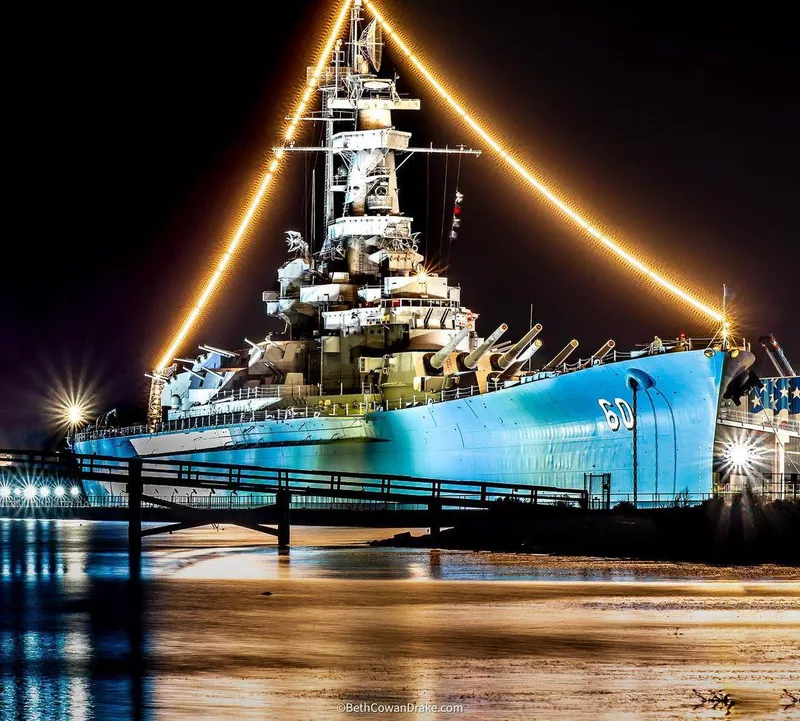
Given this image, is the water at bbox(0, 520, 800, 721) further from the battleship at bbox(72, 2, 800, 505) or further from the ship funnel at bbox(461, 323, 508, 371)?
the ship funnel at bbox(461, 323, 508, 371)

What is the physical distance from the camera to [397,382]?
50781mm

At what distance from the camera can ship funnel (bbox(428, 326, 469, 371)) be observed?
4906 centimetres

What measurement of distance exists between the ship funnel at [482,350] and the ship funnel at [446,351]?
24.9 inches

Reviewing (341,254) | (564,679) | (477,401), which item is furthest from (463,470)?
(564,679)

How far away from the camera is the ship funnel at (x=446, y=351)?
49062 mm

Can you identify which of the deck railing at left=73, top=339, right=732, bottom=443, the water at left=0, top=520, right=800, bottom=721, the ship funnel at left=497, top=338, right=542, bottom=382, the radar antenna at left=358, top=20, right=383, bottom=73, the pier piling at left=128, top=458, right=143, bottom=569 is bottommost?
the water at left=0, top=520, right=800, bottom=721

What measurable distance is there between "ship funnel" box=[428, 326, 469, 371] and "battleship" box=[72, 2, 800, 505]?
0.08 meters

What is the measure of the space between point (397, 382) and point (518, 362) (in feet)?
14.0

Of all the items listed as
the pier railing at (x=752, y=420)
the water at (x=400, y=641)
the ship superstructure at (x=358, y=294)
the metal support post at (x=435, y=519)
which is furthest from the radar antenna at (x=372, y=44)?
the water at (x=400, y=641)

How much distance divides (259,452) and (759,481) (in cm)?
2191

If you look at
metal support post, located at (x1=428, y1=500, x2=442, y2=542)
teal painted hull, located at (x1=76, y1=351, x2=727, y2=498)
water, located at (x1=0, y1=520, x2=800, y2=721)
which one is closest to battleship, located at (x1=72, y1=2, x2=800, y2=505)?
teal painted hull, located at (x1=76, y1=351, x2=727, y2=498)

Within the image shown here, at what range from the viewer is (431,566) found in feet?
76.1

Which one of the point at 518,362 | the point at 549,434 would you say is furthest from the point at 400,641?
the point at 518,362

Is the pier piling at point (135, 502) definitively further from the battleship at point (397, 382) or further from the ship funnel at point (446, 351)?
the ship funnel at point (446, 351)
